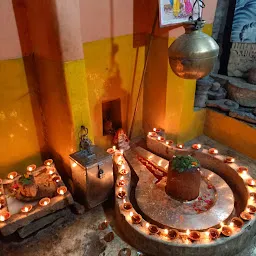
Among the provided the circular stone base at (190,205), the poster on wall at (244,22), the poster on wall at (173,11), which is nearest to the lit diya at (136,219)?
the circular stone base at (190,205)

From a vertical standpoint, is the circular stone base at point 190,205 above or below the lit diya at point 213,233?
below

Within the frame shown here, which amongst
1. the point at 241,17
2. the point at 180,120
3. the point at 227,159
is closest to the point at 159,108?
the point at 180,120

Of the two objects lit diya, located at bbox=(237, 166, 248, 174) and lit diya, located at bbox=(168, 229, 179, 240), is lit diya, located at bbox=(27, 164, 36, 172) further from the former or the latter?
lit diya, located at bbox=(237, 166, 248, 174)

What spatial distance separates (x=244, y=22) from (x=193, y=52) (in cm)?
574

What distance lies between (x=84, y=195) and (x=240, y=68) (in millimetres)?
6156

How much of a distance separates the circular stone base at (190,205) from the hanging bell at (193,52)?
262 centimetres

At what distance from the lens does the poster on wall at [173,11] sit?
18.4ft

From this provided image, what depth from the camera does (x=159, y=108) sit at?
6.75m

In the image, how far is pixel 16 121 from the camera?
17.8 feet

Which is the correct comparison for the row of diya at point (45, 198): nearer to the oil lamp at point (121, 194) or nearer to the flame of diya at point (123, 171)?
the oil lamp at point (121, 194)

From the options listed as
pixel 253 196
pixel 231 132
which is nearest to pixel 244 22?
pixel 231 132

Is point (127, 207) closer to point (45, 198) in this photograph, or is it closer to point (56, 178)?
point (45, 198)

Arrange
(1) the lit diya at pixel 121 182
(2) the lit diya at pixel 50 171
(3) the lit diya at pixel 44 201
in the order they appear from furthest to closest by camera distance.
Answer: (2) the lit diya at pixel 50 171 → (1) the lit diya at pixel 121 182 → (3) the lit diya at pixel 44 201

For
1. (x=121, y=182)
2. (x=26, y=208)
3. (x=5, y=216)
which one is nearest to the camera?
(x=5, y=216)
